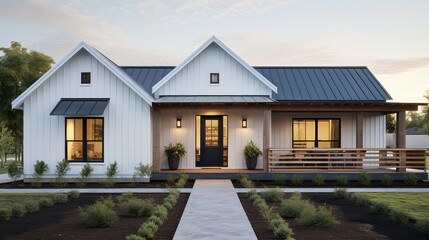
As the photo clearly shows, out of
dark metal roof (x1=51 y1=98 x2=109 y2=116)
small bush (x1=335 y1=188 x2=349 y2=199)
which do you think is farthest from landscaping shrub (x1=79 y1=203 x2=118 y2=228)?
dark metal roof (x1=51 y1=98 x2=109 y2=116)

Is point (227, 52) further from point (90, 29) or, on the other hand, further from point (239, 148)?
point (90, 29)

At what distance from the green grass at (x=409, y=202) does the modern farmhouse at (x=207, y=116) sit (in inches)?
150

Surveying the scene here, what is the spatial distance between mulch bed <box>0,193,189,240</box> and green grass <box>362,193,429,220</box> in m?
6.32

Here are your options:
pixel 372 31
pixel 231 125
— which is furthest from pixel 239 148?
pixel 372 31

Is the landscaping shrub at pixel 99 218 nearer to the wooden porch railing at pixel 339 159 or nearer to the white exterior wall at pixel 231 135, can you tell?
the wooden porch railing at pixel 339 159

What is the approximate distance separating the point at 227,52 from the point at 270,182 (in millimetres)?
6442

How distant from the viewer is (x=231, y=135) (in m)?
21.0

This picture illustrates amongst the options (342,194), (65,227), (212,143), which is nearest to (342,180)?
(342,194)

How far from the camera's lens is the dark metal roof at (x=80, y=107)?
17.9 m

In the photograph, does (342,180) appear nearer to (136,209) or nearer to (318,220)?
(318,220)

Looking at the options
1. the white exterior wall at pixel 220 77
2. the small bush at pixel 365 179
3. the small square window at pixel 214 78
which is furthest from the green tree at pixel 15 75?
the small bush at pixel 365 179

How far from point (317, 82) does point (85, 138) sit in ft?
40.0

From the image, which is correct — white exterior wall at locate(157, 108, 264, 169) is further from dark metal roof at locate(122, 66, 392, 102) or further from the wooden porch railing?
dark metal roof at locate(122, 66, 392, 102)

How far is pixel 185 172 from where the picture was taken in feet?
62.7
